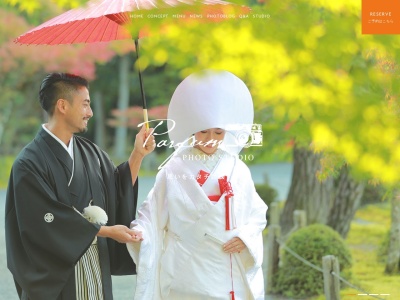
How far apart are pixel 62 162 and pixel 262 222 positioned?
2.64 feet

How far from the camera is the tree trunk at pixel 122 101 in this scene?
40.8ft

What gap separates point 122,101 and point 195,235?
9669 mm

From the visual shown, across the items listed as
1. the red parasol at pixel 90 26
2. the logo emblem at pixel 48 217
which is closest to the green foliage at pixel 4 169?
the red parasol at pixel 90 26

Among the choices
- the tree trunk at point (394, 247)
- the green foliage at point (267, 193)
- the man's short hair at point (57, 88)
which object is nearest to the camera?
the man's short hair at point (57, 88)

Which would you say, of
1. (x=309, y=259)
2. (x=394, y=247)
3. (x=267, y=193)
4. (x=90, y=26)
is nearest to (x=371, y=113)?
(x=90, y=26)

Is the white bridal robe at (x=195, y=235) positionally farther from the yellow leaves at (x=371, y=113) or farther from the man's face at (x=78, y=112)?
the yellow leaves at (x=371, y=113)

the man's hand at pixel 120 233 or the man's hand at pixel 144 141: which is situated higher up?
the man's hand at pixel 144 141

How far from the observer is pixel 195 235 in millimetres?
2967

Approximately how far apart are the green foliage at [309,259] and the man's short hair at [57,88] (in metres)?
2.87

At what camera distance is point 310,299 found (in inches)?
215

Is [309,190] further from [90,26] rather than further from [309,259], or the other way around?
[90,26]

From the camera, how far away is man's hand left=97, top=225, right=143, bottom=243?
293 cm

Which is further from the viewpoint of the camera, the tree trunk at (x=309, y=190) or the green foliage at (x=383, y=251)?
the tree trunk at (x=309, y=190)

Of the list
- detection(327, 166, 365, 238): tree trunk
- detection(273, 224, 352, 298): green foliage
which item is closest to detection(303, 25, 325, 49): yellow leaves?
detection(273, 224, 352, 298): green foliage
